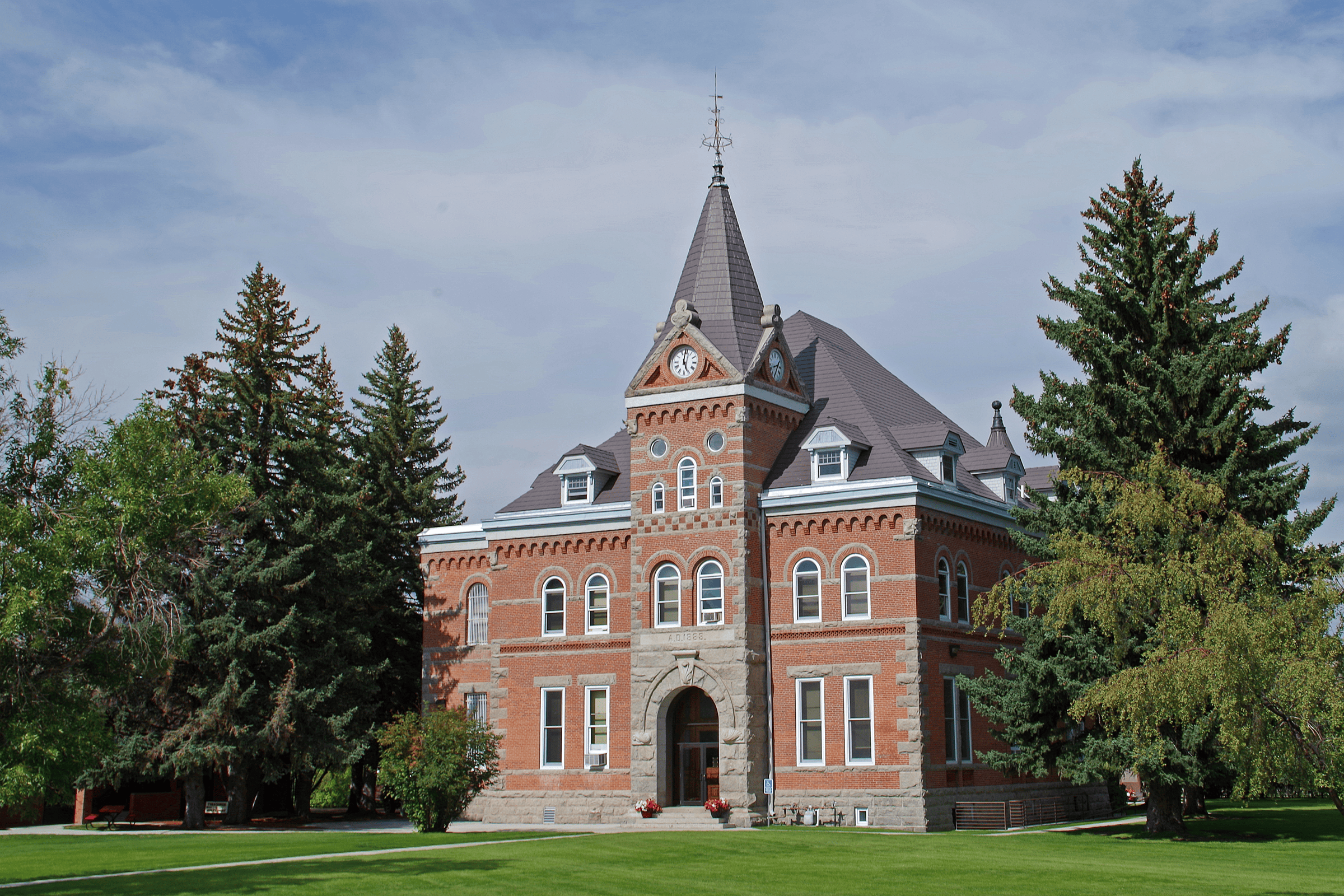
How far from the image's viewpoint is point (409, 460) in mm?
58594

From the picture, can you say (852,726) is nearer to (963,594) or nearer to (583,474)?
(963,594)

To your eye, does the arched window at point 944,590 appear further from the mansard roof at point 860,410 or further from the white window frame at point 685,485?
the white window frame at point 685,485

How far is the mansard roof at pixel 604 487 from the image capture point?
44.2 metres

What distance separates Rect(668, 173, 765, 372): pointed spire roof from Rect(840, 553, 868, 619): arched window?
→ 21.5ft

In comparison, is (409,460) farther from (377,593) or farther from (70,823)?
(70,823)

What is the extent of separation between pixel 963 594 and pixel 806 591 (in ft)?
16.5

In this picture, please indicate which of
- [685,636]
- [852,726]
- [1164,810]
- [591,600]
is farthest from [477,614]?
[1164,810]

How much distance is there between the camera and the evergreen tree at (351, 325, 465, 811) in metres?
53.2

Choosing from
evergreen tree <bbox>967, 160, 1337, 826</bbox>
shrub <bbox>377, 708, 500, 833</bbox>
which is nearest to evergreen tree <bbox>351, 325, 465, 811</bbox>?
shrub <bbox>377, 708, 500, 833</bbox>

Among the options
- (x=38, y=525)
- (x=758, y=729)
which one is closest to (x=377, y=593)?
(x=758, y=729)

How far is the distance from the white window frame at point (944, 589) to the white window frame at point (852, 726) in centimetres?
332

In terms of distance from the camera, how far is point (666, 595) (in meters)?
40.7

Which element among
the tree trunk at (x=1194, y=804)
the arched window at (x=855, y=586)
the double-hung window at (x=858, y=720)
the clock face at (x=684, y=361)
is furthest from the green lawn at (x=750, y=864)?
the clock face at (x=684, y=361)

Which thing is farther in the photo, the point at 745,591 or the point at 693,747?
the point at 693,747
